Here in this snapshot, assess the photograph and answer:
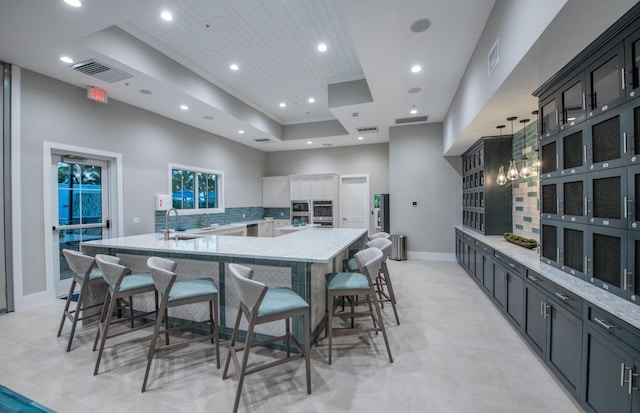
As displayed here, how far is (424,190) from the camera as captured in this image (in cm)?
656

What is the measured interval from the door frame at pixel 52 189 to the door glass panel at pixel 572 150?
6050mm

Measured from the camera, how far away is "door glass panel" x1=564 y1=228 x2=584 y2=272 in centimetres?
210

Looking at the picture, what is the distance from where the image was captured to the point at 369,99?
5.04 metres

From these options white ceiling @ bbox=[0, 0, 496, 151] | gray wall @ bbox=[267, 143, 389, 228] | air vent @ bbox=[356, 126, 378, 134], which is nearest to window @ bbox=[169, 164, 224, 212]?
white ceiling @ bbox=[0, 0, 496, 151]

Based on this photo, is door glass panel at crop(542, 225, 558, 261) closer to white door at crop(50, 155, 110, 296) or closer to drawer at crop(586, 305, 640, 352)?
drawer at crop(586, 305, 640, 352)

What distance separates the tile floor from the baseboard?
3.38m

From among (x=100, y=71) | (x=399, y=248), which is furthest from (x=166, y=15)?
(x=399, y=248)

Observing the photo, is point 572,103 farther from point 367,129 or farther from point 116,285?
point 367,129

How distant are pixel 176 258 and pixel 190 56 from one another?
316cm

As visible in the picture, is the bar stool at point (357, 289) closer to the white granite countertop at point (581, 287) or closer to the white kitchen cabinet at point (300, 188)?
the white granite countertop at point (581, 287)

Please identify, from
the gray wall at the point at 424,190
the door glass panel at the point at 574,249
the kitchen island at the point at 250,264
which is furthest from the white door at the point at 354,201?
the door glass panel at the point at 574,249

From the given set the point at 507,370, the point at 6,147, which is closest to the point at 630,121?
the point at 507,370

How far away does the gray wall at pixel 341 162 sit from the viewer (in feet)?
27.3

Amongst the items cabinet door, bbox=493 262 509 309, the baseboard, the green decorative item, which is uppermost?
the green decorative item
